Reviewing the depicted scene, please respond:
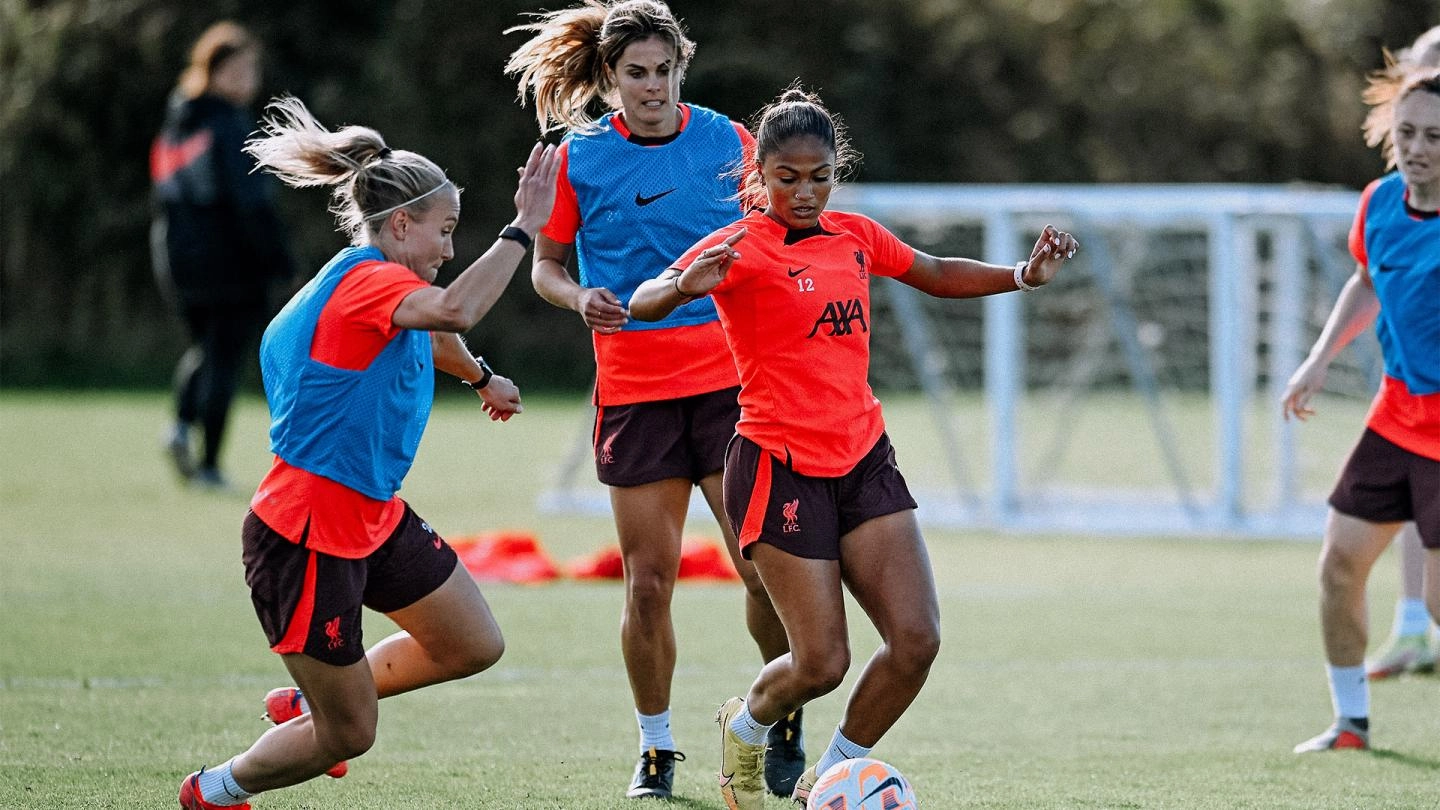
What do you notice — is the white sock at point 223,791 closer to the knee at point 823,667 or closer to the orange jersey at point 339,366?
the orange jersey at point 339,366

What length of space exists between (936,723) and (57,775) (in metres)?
2.87

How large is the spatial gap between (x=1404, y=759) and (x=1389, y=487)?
33.4 inches

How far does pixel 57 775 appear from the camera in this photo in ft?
17.2

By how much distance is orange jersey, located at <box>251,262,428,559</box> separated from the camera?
4461 millimetres

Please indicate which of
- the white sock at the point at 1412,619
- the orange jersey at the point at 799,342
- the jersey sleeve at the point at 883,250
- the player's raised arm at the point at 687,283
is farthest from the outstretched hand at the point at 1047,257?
the white sock at the point at 1412,619

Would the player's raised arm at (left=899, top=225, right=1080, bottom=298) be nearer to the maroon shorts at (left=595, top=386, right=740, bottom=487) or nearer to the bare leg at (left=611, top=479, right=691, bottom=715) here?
the maroon shorts at (left=595, top=386, right=740, bottom=487)

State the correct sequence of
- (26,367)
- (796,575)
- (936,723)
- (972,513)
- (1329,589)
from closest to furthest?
(796,575)
(1329,589)
(936,723)
(972,513)
(26,367)

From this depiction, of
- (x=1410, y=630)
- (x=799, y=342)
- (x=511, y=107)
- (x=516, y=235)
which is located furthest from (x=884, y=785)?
(x=511, y=107)

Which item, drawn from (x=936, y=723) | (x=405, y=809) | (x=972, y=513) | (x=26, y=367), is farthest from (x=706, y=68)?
(x=405, y=809)

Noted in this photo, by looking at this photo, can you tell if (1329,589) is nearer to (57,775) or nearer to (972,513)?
(57,775)

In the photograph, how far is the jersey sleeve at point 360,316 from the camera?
14.6ft

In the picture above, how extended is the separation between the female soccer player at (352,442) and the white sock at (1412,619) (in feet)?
14.3

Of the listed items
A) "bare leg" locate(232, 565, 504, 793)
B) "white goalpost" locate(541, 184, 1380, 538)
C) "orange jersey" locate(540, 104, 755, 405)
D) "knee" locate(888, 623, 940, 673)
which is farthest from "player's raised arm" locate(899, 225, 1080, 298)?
"white goalpost" locate(541, 184, 1380, 538)

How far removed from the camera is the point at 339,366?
14.8 ft
